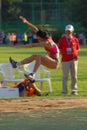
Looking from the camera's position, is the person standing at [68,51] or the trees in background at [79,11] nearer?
the person standing at [68,51]

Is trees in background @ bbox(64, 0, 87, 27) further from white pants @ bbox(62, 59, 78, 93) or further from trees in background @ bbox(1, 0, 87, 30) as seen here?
white pants @ bbox(62, 59, 78, 93)

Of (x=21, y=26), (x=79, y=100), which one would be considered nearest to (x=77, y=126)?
(x=79, y=100)

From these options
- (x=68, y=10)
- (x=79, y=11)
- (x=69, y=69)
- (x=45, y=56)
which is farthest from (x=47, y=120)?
(x=68, y=10)

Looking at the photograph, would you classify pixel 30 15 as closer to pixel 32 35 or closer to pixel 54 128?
pixel 32 35

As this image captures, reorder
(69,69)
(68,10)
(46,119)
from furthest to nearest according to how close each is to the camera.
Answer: (68,10) < (69,69) < (46,119)

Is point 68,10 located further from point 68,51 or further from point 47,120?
point 47,120

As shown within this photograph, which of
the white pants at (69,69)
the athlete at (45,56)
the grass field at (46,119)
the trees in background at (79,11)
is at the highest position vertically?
the trees in background at (79,11)

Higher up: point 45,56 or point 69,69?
point 45,56

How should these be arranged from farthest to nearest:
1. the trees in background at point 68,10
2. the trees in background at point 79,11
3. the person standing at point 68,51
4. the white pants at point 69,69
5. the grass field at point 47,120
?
the trees in background at point 68,10
the trees in background at point 79,11
the white pants at point 69,69
the person standing at point 68,51
the grass field at point 47,120

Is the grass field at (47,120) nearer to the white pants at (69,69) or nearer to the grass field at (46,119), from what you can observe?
the grass field at (46,119)

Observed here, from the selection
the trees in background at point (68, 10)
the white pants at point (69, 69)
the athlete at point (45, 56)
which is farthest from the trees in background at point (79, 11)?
the athlete at point (45, 56)

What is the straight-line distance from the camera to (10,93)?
16.2m

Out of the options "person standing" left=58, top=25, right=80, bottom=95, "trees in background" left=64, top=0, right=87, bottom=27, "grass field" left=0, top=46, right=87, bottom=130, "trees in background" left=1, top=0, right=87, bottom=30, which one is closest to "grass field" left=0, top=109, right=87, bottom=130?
"grass field" left=0, top=46, right=87, bottom=130

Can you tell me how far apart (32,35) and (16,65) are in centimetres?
5719
